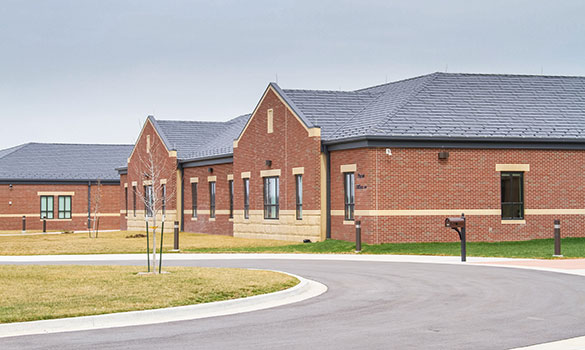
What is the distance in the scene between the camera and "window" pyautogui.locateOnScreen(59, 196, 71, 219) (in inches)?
2512

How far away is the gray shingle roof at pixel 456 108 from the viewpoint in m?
32.6

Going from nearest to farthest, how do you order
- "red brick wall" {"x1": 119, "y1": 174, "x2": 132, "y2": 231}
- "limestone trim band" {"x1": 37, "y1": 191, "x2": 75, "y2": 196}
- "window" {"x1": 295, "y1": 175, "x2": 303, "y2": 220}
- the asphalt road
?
the asphalt road → "window" {"x1": 295, "y1": 175, "x2": 303, "y2": 220} → "red brick wall" {"x1": 119, "y1": 174, "x2": 132, "y2": 231} → "limestone trim band" {"x1": 37, "y1": 191, "x2": 75, "y2": 196}

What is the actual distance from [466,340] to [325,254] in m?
18.7

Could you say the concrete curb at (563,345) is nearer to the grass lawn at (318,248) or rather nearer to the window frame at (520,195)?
the grass lawn at (318,248)

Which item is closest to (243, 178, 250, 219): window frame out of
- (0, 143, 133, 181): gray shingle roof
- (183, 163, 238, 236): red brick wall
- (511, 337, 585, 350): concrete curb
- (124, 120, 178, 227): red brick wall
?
(183, 163, 238, 236): red brick wall

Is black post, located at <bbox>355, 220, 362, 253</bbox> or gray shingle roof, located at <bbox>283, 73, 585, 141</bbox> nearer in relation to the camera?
black post, located at <bbox>355, 220, 362, 253</bbox>

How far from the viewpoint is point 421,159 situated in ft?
105

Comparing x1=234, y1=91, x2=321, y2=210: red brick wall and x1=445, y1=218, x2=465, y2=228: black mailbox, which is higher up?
x1=234, y1=91, x2=321, y2=210: red brick wall

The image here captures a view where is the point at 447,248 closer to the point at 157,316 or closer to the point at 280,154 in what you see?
the point at 280,154

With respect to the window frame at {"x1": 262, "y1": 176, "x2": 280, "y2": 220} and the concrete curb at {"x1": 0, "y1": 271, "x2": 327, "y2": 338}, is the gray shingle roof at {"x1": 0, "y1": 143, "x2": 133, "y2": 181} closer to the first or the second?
the window frame at {"x1": 262, "y1": 176, "x2": 280, "y2": 220}

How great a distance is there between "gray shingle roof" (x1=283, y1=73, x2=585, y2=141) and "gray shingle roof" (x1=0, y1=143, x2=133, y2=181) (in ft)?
100

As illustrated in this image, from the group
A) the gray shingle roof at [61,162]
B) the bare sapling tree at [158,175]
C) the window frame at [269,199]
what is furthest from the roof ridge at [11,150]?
the window frame at [269,199]

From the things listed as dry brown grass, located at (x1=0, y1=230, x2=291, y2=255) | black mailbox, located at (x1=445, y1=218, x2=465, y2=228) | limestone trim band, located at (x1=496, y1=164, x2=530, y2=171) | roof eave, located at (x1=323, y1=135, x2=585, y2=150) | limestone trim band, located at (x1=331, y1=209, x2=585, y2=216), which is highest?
roof eave, located at (x1=323, y1=135, x2=585, y2=150)

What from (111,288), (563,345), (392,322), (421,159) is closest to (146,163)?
(421,159)
